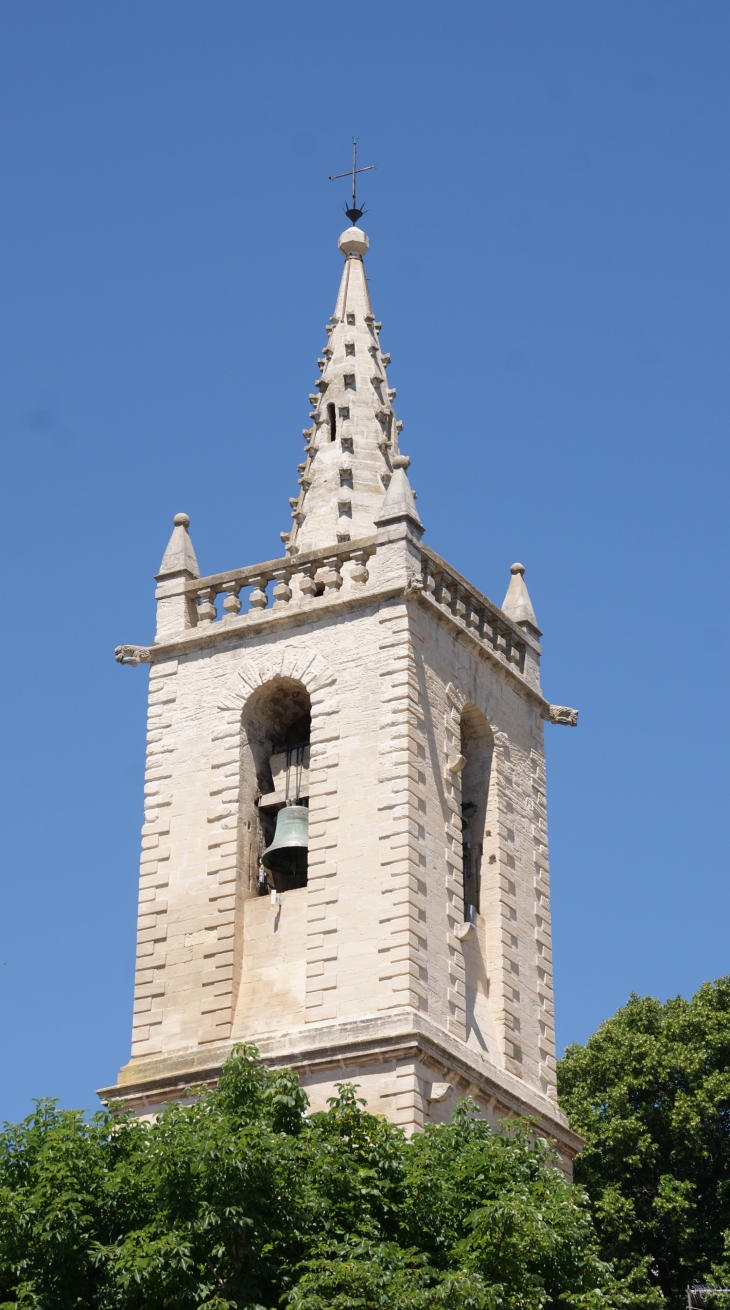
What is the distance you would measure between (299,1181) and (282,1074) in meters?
1.91

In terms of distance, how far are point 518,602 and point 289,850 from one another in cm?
687

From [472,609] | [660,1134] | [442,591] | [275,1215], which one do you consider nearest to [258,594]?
[442,591]

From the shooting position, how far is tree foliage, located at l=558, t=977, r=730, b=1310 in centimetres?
4762

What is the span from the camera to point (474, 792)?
41.2m

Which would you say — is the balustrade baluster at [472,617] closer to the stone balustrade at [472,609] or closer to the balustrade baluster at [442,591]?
the stone balustrade at [472,609]

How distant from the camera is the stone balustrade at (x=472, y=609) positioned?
4078cm

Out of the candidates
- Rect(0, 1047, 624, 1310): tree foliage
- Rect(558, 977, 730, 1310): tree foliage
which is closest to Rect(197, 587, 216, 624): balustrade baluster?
Rect(0, 1047, 624, 1310): tree foliage

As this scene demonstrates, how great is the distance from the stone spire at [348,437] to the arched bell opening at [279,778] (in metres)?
2.71

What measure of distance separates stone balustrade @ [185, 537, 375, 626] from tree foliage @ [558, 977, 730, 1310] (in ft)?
41.2

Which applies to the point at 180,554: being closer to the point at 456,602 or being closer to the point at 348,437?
the point at 348,437

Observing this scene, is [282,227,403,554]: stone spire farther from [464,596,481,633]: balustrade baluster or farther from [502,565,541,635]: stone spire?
[502,565,541,635]: stone spire

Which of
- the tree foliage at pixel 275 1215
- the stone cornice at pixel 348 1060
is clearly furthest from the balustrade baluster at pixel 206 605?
the tree foliage at pixel 275 1215

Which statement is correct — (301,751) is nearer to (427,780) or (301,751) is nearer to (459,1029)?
(427,780)

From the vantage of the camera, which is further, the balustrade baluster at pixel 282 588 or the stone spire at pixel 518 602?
the stone spire at pixel 518 602
